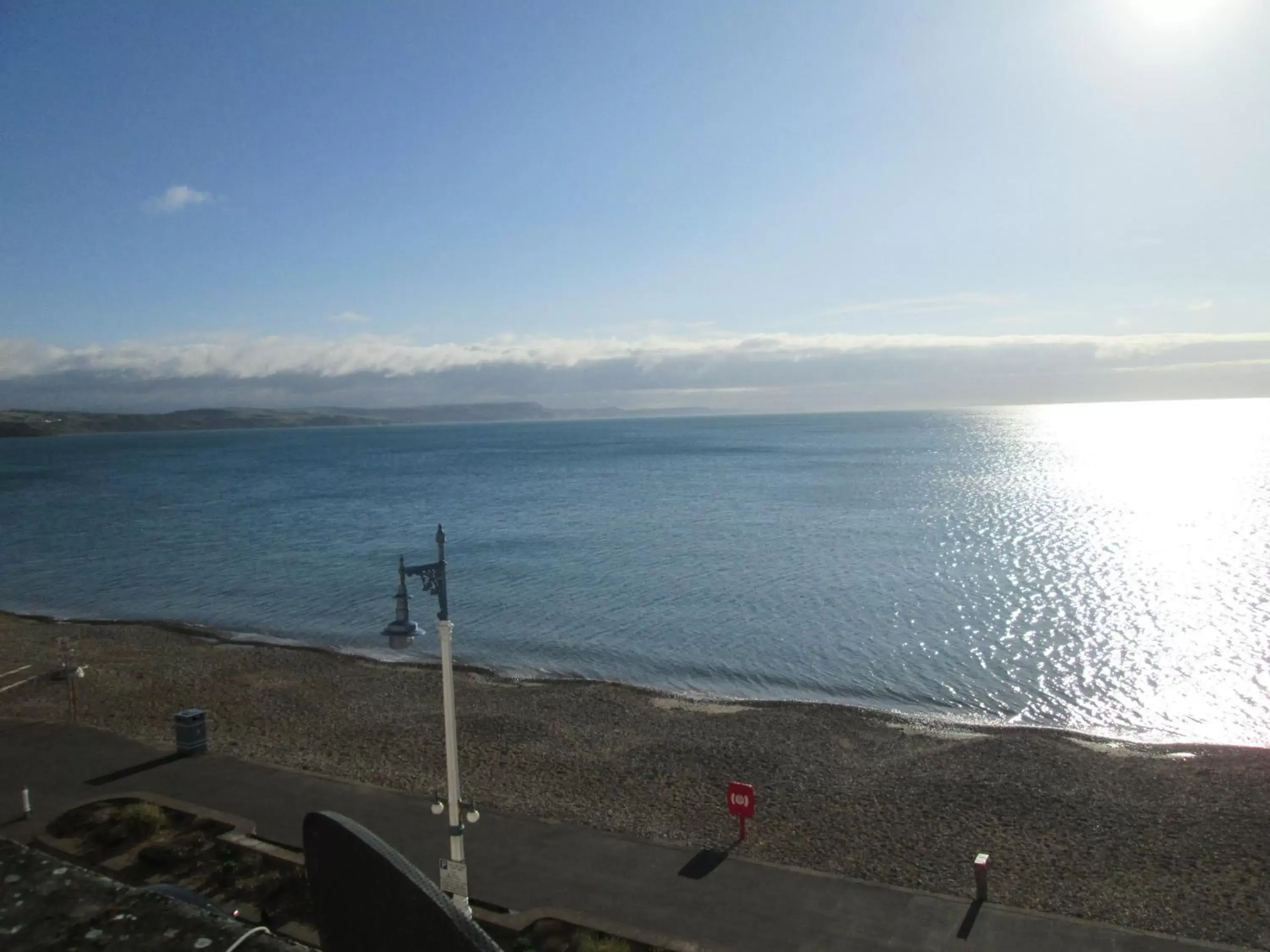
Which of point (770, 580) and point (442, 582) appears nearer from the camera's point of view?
point (442, 582)

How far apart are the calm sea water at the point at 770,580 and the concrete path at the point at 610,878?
14.3 m

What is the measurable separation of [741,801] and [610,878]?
314 cm

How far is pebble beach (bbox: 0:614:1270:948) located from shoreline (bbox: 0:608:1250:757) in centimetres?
20

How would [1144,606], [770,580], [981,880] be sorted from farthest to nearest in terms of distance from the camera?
[770,580] → [1144,606] → [981,880]

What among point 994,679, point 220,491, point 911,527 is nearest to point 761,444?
point 220,491

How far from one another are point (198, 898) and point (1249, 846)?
16.9 m

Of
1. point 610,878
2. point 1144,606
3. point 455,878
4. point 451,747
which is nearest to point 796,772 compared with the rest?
point 610,878

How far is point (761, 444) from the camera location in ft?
618

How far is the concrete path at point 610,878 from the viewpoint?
11.4 metres

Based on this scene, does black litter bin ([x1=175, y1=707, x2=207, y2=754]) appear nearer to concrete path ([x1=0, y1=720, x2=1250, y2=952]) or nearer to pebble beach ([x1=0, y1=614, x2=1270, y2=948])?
concrete path ([x1=0, y1=720, x2=1250, y2=952])

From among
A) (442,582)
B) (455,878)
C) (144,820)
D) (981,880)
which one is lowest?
(981,880)

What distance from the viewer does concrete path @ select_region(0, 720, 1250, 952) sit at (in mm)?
11430

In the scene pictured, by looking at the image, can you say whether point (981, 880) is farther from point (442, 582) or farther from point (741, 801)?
point (442, 582)

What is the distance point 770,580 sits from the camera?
4538cm
